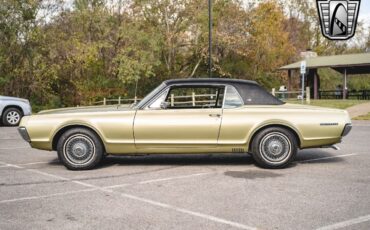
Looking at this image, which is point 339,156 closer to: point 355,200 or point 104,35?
point 355,200

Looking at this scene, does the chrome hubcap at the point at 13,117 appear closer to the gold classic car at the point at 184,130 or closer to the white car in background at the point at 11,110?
the white car in background at the point at 11,110

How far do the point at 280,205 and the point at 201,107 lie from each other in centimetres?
269

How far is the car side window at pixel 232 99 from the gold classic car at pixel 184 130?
16 mm

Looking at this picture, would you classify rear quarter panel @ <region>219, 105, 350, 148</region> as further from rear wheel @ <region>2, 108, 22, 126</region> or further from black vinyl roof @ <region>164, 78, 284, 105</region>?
rear wheel @ <region>2, 108, 22, 126</region>

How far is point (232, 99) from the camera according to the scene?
738 centimetres

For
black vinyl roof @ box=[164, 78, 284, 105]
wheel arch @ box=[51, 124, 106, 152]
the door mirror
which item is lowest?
wheel arch @ box=[51, 124, 106, 152]

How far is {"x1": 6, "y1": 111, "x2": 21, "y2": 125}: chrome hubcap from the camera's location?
16227 millimetres

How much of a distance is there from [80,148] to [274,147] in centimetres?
309

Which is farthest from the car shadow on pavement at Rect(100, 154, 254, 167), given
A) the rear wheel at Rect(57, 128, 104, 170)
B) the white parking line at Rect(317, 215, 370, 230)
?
the white parking line at Rect(317, 215, 370, 230)

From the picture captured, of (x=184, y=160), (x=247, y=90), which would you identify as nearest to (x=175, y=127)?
(x=184, y=160)

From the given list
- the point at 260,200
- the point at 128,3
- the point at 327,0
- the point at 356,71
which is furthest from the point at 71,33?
the point at 260,200

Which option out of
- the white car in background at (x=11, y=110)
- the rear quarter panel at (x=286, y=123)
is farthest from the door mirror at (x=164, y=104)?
the white car in background at (x=11, y=110)

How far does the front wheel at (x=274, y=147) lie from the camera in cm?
725

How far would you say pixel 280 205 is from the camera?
5.10 m
